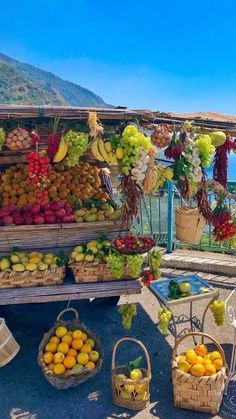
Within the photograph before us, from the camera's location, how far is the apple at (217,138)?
4.55m

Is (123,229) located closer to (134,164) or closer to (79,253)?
(79,253)

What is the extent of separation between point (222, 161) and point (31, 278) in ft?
9.02

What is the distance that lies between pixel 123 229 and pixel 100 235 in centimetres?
33

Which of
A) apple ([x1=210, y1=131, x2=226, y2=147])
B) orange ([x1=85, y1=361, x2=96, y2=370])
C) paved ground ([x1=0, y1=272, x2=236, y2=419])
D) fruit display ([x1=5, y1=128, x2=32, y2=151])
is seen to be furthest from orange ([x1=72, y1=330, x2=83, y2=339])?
apple ([x1=210, y1=131, x2=226, y2=147])

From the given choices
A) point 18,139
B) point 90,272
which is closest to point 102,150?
point 18,139

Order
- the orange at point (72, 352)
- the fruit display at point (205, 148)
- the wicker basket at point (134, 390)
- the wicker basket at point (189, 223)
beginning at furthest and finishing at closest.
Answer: the wicker basket at point (189, 223) → the orange at point (72, 352) → the fruit display at point (205, 148) → the wicker basket at point (134, 390)

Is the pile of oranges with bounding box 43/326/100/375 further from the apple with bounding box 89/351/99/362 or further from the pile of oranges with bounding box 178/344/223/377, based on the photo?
the pile of oranges with bounding box 178/344/223/377

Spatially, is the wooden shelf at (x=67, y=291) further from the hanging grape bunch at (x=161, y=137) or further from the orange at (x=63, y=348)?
the hanging grape bunch at (x=161, y=137)

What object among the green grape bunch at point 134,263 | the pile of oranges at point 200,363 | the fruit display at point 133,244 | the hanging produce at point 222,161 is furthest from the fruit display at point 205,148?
the pile of oranges at point 200,363

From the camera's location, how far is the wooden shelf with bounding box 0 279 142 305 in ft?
15.6

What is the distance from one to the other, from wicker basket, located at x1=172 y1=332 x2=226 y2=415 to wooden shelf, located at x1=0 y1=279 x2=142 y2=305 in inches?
44.3

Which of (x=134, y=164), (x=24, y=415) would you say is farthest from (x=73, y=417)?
(x=134, y=164)

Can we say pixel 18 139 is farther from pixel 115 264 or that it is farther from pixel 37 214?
pixel 115 264

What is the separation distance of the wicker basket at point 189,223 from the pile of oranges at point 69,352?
1732 millimetres
